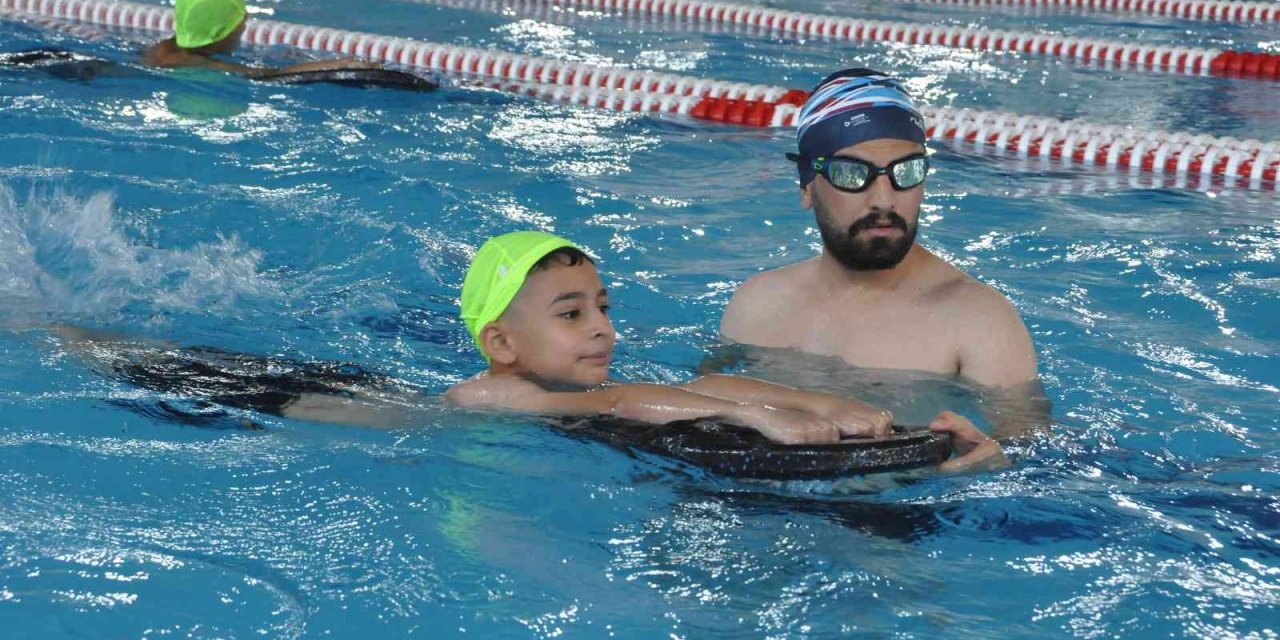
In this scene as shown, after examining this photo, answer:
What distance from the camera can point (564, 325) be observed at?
12.4ft

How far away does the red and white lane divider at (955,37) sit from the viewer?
10383 mm

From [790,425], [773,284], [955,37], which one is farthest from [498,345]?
[955,37]

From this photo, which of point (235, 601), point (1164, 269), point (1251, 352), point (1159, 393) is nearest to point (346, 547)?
point (235, 601)

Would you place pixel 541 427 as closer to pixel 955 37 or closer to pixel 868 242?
pixel 868 242

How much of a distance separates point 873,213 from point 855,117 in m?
0.26

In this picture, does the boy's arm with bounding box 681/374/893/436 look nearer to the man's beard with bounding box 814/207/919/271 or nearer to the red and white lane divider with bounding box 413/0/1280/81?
the man's beard with bounding box 814/207/919/271

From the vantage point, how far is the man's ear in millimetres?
3920

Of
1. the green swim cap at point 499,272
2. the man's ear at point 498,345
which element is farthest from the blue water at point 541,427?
the green swim cap at point 499,272

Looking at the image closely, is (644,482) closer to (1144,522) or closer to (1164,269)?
(1144,522)

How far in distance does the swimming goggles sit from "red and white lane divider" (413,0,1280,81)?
741 centimetres

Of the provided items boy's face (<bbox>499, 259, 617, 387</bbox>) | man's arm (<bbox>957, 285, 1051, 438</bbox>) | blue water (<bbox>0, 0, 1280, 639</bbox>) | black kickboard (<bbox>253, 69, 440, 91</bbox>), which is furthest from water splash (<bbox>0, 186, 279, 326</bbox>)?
man's arm (<bbox>957, 285, 1051, 438</bbox>)

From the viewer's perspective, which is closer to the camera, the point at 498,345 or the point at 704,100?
the point at 498,345

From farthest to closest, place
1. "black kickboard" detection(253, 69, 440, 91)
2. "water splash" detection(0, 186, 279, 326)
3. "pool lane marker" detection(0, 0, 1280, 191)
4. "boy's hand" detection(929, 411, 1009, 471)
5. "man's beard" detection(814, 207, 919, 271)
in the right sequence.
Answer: "black kickboard" detection(253, 69, 440, 91), "pool lane marker" detection(0, 0, 1280, 191), "water splash" detection(0, 186, 279, 326), "man's beard" detection(814, 207, 919, 271), "boy's hand" detection(929, 411, 1009, 471)

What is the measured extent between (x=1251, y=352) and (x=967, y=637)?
2.61 meters
